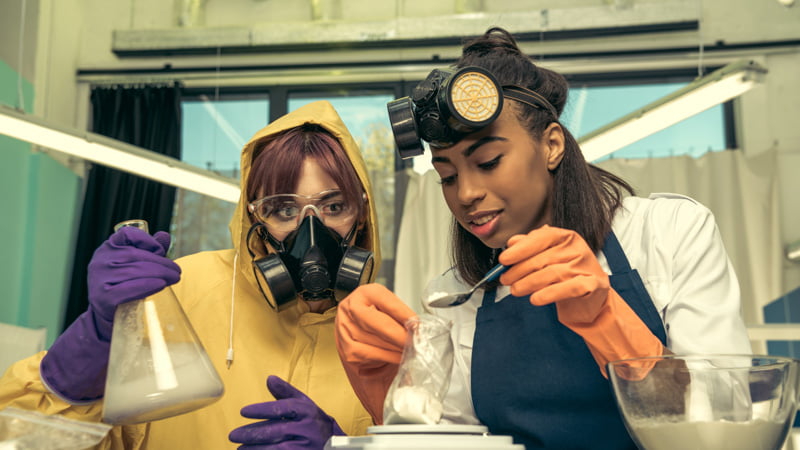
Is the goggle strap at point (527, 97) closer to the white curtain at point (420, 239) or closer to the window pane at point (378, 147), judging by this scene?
the white curtain at point (420, 239)

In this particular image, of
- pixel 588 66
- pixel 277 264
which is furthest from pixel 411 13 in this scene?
pixel 277 264

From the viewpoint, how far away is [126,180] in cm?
585

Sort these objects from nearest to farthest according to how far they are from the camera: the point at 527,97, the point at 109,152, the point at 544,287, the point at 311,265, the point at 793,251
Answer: the point at 544,287 → the point at 527,97 → the point at 311,265 → the point at 109,152 → the point at 793,251

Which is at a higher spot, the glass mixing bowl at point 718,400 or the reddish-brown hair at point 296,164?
the reddish-brown hair at point 296,164

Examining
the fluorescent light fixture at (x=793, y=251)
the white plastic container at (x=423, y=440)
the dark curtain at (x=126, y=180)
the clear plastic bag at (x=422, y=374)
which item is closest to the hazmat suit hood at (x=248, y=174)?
the clear plastic bag at (x=422, y=374)

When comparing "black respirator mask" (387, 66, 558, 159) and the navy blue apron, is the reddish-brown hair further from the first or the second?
the navy blue apron

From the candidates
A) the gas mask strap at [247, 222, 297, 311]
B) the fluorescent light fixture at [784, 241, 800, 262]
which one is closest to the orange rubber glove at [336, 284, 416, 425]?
the gas mask strap at [247, 222, 297, 311]

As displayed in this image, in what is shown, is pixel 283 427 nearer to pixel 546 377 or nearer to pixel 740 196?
pixel 546 377

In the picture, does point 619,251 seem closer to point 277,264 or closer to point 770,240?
point 277,264

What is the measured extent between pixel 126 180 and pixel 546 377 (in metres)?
5.13

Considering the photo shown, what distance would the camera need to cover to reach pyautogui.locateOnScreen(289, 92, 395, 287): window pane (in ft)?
A: 19.2

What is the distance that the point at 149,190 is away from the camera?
19.0ft

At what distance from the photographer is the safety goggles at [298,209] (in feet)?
5.75

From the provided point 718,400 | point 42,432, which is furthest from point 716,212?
point 42,432
